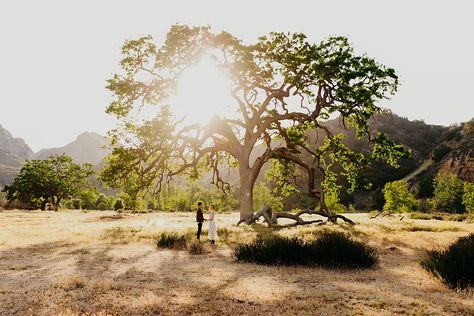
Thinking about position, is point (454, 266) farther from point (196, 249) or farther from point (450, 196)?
point (450, 196)

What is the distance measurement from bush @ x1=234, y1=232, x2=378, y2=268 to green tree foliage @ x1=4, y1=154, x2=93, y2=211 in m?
60.3

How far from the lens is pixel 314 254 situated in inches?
484

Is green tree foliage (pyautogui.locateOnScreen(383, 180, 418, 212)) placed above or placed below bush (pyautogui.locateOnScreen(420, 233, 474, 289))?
above

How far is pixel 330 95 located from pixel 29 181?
6127cm

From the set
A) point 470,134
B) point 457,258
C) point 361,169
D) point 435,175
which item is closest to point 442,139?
point 470,134

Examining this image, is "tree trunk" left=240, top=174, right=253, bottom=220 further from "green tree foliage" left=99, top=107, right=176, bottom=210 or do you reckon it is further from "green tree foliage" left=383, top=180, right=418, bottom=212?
"green tree foliage" left=383, top=180, right=418, bottom=212

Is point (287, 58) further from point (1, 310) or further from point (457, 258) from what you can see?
point (1, 310)

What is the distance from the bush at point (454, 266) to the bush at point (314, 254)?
6.07 feet

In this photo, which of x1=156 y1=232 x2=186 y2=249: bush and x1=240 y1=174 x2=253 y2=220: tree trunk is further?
x1=240 y1=174 x2=253 y2=220: tree trunk

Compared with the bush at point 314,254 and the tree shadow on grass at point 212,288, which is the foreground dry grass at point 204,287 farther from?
the bush at point 314,254

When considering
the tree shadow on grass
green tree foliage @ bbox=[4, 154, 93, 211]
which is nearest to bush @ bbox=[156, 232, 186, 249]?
the tree shadow on grass

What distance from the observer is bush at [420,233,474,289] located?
882 centimetres

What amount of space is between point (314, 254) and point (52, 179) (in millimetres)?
65565

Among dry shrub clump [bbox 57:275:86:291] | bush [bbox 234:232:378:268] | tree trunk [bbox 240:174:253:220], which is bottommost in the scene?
dry shrub clump [bbox 57:275:86:291]
